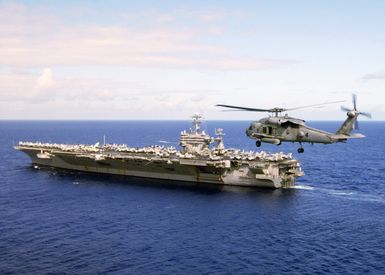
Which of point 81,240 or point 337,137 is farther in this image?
point 81,240

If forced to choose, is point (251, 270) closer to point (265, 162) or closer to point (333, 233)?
point (333, 233)

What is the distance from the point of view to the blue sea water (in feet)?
110

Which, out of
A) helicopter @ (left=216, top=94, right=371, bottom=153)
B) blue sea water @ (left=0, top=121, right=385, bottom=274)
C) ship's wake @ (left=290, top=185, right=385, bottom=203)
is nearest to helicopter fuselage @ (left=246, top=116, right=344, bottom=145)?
helicopter @ (left=216, top=94, right=371, bottom=153)

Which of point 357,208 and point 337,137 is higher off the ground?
point 337,137

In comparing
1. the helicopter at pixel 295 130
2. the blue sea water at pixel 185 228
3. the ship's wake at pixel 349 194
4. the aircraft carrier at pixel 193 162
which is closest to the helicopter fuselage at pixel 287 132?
the helicopter at pixel 295 130

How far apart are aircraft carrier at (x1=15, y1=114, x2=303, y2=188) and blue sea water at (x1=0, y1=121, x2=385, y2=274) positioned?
7.09 ft

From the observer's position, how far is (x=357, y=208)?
5044 cm

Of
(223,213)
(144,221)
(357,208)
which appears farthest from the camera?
(357,208)

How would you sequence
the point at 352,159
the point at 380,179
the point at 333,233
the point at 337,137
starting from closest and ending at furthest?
A: the point at 337,137 → the point at 333,233 → the point at 380,179 → the point at 352,159

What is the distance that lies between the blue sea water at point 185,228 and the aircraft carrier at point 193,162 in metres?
2.16

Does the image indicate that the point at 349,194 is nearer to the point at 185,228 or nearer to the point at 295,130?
the point at 185,228

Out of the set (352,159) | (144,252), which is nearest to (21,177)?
(144,252)

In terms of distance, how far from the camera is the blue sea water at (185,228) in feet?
110

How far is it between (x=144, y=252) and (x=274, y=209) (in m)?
17.7
